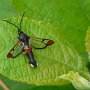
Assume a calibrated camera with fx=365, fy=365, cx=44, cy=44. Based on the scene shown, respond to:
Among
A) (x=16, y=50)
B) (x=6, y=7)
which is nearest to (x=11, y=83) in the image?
(x=16, y=50)

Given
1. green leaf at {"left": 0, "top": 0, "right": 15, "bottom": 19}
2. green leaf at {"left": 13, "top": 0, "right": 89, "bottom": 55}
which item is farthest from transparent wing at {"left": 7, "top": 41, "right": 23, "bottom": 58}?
green leaf at {"left": 0, "top": 0, "right": 15, "bottom": 19}

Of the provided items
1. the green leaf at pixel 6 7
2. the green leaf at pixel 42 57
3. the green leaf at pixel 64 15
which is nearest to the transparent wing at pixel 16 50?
the green leaf at pixel 42 57

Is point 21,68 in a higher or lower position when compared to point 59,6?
lower

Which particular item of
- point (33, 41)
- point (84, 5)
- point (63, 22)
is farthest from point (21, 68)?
point (84, 5)

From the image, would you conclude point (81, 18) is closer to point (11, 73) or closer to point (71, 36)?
point (71, 36)

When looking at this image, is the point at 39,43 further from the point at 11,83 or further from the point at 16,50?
the point at 11,83

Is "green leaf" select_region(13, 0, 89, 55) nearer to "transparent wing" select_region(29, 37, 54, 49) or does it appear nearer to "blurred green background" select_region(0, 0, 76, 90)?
"transparent wing" select_region(29, 37, 54, 49)

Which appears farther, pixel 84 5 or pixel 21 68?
pixel 84 5

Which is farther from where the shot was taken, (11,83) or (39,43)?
(11,83)
